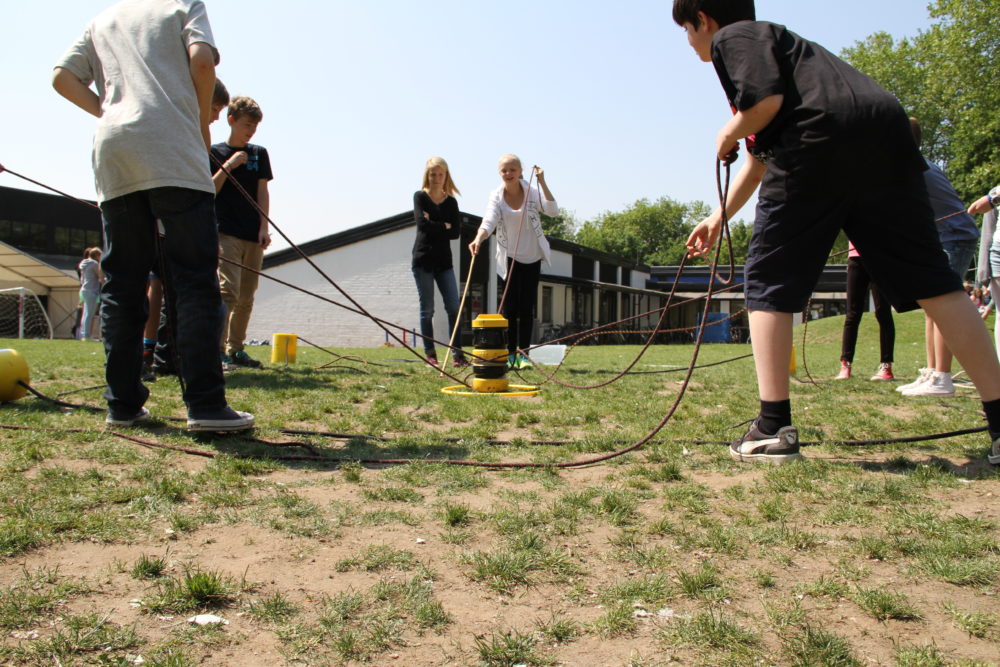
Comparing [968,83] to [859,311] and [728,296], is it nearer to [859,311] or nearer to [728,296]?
[728,296]

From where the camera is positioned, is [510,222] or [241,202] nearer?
[241,202]

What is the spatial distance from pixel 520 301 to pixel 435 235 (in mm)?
1107

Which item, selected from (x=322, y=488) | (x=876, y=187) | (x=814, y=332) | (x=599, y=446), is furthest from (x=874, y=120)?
(x=814, y=332)

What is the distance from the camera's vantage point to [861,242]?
9.49 feet

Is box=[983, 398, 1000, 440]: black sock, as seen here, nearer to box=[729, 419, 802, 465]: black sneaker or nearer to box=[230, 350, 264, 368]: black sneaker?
box=[729, 419, 802, 465]: black sneaker

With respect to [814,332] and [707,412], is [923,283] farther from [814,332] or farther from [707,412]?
[814,332]

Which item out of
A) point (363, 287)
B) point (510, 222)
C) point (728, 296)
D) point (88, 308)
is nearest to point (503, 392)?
point (510, 222)

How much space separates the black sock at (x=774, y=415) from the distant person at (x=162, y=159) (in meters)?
2.31

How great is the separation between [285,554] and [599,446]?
5.73 feet

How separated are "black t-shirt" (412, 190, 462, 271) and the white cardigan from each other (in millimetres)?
508

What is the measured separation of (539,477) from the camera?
9.11 feet

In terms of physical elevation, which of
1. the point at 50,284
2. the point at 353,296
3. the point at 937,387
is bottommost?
the point at 937,387

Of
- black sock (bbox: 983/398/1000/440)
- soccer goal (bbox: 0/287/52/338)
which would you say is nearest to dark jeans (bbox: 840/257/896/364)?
black sock (bbox: 983/398/1000/440)

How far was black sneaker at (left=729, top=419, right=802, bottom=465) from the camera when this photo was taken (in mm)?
2916
